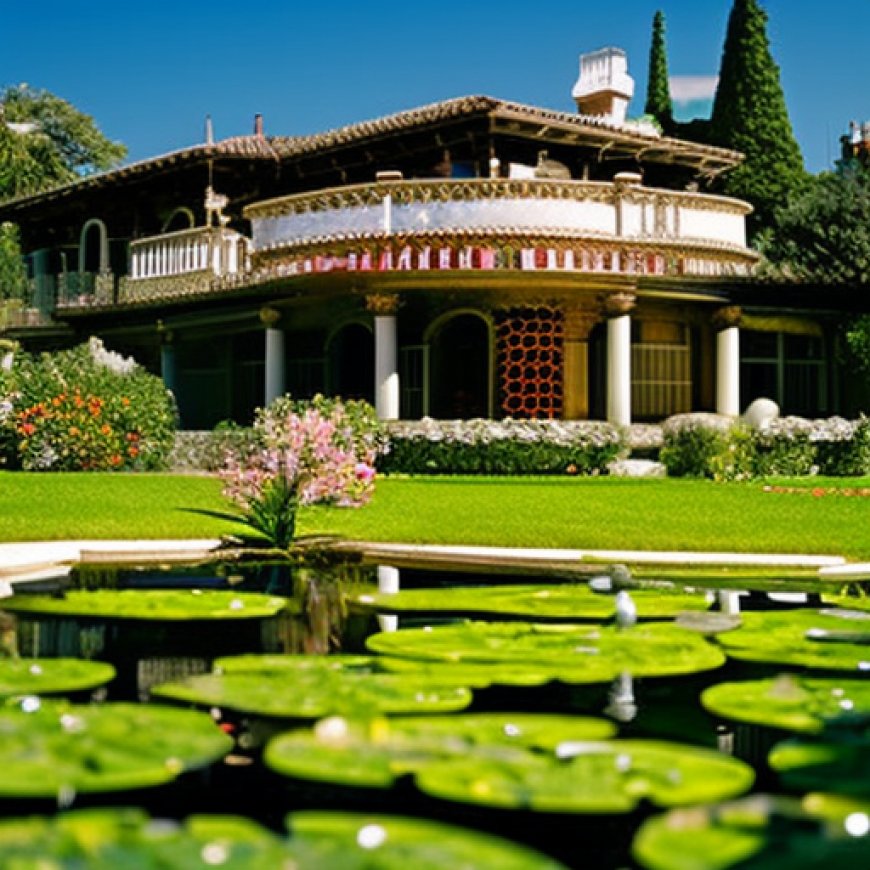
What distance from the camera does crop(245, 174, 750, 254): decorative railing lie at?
84.2ft

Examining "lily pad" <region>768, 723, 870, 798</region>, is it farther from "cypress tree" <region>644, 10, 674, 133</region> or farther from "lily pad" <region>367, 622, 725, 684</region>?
"cypress tree" <region>644, 10, 674, 133</region>

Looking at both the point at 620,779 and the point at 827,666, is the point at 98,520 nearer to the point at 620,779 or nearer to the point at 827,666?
the point at 827,666

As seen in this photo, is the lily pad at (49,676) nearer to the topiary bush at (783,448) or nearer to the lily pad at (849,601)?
the lily pad at (849,601)

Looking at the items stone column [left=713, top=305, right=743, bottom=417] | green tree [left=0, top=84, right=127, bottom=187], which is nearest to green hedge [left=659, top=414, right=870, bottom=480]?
stone column [left=713, top=305, right=743, bottom=417]

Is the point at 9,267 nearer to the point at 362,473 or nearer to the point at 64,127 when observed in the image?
the point at 64,127

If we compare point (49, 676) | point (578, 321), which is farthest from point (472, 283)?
point (49, 676)

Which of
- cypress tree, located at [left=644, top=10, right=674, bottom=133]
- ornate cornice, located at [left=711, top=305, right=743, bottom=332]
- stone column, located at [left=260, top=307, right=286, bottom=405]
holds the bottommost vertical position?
stone column, located at [left=260, top=307, right=286, bottom=405]

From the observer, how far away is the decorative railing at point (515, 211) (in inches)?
1011

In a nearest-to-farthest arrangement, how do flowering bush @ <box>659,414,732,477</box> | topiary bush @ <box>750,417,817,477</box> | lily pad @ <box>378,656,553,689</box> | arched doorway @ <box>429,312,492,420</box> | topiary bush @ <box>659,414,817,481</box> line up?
1. lily pad @ <box>378,656,553,689</box>
2. topiary bush @ <box>659,414,817,481</box>
3. flowering bush @ <box>659,414,732,477</box>
4. topiary bush @ <box>750,417,817,477</box>
5. arched doorway @ <box>429,312,492,420</box>

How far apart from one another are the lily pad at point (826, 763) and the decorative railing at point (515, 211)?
20.4 m

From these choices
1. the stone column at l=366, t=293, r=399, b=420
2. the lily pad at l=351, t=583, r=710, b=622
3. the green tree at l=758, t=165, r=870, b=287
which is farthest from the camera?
the green tree at l=758, t=165, r=870, b=287

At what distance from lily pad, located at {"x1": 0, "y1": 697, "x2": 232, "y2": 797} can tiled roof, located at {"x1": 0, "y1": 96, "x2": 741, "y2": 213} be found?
76.6 ft

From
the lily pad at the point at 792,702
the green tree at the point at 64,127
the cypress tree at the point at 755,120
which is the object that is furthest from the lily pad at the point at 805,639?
the green tree at the point at 64,127

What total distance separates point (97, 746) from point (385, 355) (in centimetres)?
2104
